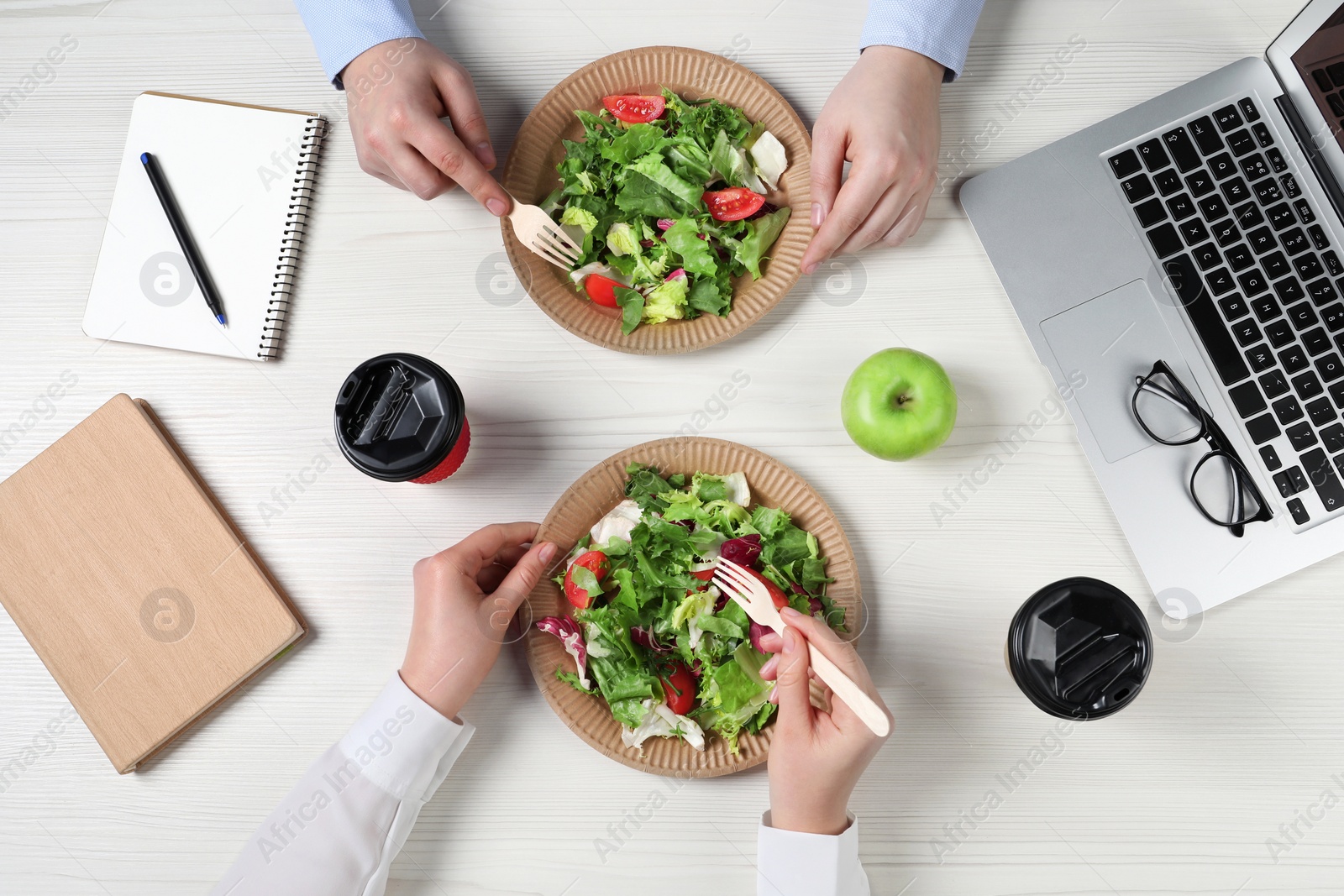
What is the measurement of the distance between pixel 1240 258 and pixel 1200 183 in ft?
0.40

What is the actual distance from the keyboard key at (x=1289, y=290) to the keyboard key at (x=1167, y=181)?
19 centimetres

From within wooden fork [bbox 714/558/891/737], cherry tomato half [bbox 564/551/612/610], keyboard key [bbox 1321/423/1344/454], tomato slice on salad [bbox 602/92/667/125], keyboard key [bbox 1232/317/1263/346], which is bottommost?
cherry tomato half [bbox 564/551/612/610]

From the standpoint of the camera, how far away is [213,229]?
118 cm

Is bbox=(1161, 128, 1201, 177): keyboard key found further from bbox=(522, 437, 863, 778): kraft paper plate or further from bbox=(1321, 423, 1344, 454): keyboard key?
bbox=(522, 437, 863, 778): kraft paper plate

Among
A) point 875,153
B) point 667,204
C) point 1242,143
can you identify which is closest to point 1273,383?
point 1242,143

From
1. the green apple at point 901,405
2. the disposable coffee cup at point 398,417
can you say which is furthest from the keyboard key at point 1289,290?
the disposable coffee cup at point 398,417

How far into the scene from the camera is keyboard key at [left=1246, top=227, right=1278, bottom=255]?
3.51 feet

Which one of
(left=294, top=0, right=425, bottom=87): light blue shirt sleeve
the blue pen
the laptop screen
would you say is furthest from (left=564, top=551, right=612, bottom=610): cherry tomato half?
the laptop screen

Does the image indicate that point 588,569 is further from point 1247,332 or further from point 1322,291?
point 1322,291

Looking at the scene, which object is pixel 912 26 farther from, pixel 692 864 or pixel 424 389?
pixel 692 864

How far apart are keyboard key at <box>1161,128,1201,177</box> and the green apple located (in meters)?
0.44

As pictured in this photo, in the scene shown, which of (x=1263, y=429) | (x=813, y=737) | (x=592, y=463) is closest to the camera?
(x=813, y=737)

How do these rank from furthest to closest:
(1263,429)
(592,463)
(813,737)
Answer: (592,463), (1263,429), (813,737)

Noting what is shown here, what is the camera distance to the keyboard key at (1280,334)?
1.05 m
